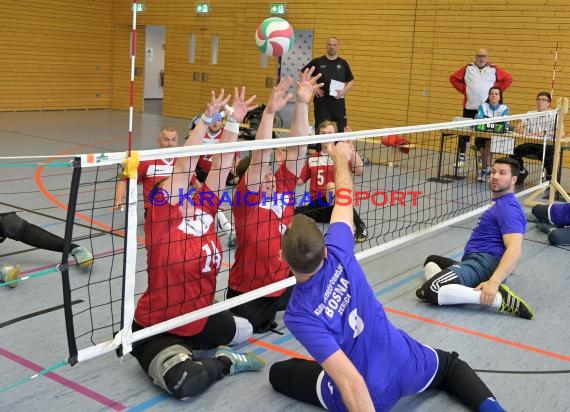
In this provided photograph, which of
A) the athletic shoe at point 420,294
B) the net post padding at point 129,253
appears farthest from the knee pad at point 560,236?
the net post padding at point 129,253

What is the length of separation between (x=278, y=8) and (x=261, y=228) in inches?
531

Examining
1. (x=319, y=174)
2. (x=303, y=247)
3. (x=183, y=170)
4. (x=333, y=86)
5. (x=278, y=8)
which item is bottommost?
Result: (x=319, y=174)

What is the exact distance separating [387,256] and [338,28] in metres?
10.7

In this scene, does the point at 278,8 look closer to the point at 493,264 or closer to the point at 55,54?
the point at 55,54

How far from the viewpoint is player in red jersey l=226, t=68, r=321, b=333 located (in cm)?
424

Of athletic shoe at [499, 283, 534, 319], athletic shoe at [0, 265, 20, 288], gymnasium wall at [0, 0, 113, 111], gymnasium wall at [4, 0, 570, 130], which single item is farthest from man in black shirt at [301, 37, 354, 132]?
gymnasium wall at [0, 0, 113, 111]

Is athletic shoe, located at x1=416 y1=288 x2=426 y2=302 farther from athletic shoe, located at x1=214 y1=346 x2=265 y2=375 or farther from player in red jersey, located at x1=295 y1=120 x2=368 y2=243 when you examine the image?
player in red jersey, located at x1=295 y1=120 x2=368 y2=243

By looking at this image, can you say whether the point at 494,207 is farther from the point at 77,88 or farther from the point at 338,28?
the point at 77,88

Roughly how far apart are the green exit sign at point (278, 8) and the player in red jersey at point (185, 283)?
13.6m

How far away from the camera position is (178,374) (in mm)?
3273

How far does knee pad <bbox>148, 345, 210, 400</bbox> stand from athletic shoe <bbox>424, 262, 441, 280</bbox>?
2.52m

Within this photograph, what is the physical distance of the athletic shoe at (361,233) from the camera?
6.66 m

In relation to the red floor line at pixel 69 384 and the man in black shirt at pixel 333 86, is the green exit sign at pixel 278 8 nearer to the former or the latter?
the man in black shirt at pixel 333 86

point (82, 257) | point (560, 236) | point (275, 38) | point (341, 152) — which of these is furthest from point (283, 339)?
point (275, 38)
